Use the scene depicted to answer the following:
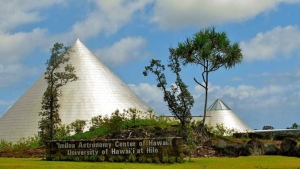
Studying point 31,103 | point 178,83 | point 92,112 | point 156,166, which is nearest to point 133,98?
point 92,112

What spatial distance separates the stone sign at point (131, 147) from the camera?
2514 cm

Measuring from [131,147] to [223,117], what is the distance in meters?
42.6

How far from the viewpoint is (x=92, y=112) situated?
2247 inches

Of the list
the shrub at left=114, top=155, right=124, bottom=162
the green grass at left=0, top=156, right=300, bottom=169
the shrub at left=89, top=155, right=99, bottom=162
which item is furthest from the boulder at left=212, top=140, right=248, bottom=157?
the shrub at left=89, top=155, right=99, bottom=162

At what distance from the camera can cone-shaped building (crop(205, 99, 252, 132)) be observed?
217 feet

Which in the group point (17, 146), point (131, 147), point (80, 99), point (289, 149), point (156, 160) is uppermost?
point (80, 99)

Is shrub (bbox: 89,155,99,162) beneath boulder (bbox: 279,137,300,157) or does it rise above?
beneath

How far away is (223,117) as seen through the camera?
6688 centimetres

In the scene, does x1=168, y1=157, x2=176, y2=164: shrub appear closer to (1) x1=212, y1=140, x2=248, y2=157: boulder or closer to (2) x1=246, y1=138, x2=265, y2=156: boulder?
(1) x1=212, y1=140, x2=248, y2=157: boulder

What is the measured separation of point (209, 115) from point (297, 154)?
3861 cm

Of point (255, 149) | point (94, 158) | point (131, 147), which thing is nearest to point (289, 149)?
point (255, 149)

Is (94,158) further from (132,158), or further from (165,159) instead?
(165,159)

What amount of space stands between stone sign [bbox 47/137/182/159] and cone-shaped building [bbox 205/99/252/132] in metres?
40.6

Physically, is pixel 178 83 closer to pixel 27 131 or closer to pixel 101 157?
pixel 101 157
